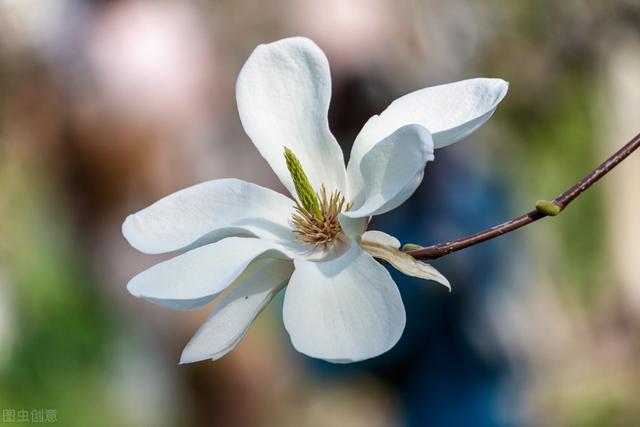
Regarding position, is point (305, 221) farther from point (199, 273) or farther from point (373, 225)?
point (373, 225)

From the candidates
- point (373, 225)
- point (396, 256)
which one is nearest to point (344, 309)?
point (396, 256)

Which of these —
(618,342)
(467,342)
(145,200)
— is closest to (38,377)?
(145,200)

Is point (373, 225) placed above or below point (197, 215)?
below

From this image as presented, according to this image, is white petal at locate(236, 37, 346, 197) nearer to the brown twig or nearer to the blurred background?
the brown twig

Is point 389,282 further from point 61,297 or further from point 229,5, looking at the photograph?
point 229,5

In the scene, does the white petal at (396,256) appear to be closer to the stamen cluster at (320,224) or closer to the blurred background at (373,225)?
the stamen cluster at (320,224)

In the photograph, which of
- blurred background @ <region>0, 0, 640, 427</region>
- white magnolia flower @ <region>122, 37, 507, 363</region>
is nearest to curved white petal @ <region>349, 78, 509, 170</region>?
white magnolia flower @ <region>122, 37, 507, 363</region>
